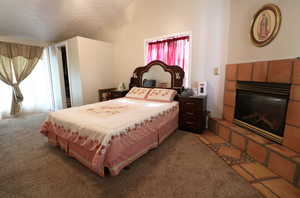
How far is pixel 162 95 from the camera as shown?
2.94 m

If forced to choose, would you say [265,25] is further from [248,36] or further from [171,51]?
[171,51]

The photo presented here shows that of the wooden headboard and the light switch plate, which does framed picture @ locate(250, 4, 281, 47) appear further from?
the wooden headboard

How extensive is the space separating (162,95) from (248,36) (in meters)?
1.77

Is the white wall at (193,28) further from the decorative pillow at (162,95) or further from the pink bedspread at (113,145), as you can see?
the pink bedspread at (113,145)

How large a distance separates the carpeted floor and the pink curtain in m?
1.93

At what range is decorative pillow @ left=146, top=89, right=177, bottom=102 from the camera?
2850mm

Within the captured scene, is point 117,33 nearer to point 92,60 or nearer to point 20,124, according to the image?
point 92,60

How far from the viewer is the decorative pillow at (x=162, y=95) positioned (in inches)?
112

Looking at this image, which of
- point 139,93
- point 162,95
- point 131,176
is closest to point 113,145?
point 131,176

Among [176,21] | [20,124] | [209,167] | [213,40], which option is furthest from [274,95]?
[20,124]

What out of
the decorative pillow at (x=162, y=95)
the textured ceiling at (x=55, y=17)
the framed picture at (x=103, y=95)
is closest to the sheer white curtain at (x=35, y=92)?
the textured ceiling at (x=55, y=17)

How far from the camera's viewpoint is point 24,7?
2729mm

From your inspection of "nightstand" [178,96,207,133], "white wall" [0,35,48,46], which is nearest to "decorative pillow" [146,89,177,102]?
"nightstand" [178,96,207,133]

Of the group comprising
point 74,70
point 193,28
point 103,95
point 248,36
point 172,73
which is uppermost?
point 193,28
